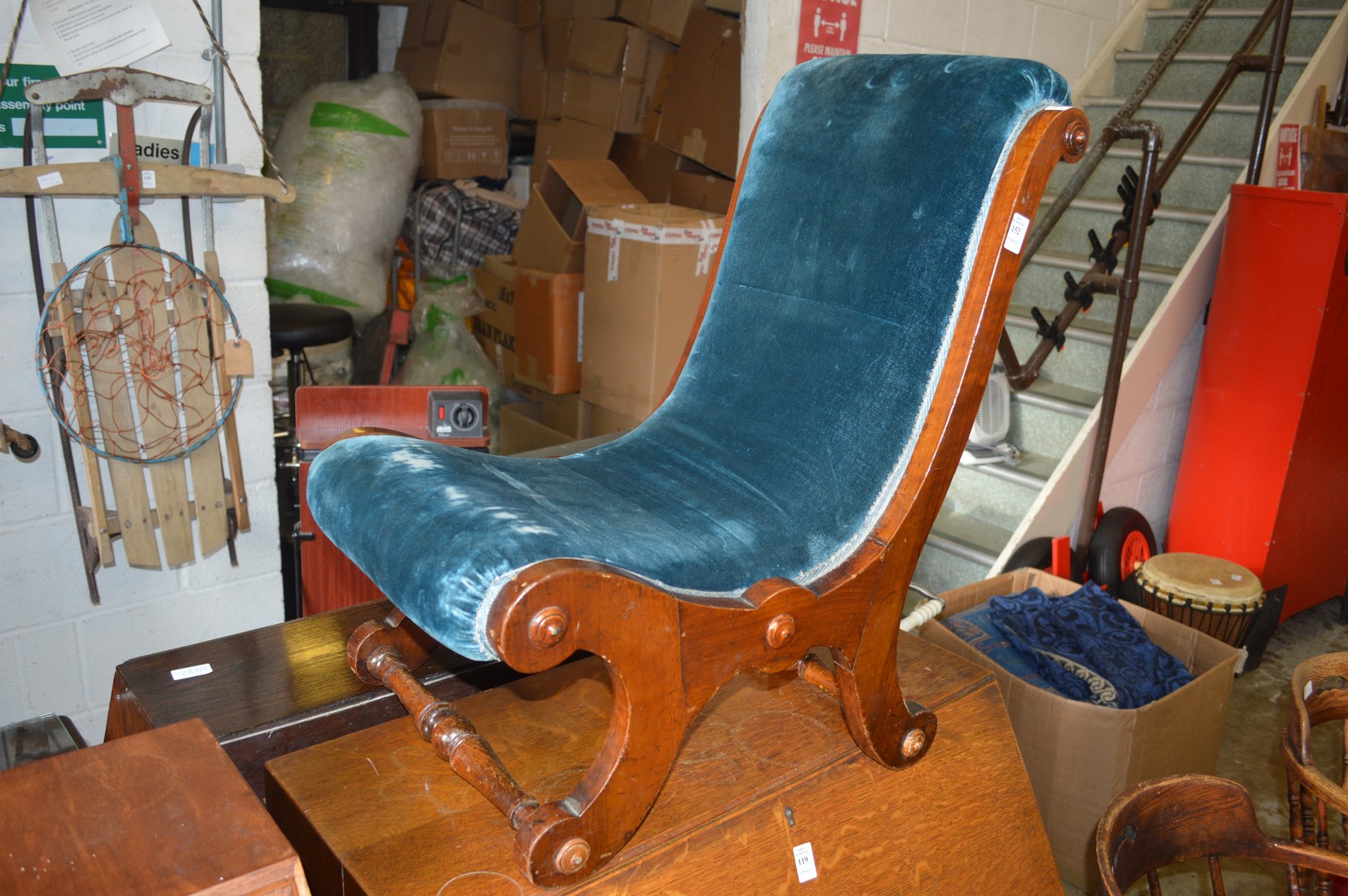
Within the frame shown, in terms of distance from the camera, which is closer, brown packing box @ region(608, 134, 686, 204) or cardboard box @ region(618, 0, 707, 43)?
cardboard box @ region(618, 0, 707, 43)

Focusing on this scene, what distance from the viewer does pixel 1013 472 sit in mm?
2799

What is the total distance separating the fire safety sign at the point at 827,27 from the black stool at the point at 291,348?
1.36 metres

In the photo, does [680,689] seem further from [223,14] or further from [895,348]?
[223,14]

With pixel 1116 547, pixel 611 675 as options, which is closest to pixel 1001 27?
pixel 1116 547

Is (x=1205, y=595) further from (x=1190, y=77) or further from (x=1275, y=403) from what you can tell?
(x=1190, y=77)

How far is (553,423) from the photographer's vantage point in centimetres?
336

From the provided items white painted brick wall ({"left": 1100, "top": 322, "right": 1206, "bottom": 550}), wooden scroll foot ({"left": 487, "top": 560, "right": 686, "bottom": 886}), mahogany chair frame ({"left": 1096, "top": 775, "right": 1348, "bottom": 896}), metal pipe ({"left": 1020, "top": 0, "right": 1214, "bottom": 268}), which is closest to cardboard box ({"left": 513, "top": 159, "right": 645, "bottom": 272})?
metal pipe ({"left": 1020, "top": 0, "right": 1214, "bottom": 268})

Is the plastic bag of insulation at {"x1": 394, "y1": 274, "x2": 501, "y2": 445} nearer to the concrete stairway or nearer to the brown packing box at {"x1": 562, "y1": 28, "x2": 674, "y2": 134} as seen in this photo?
the brown packing box at {"x1": 562, "y1": 28, "x2": 674, "y2": 134}

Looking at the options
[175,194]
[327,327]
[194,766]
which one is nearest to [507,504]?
[194,766]

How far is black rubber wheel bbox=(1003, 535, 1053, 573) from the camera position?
8.37ft

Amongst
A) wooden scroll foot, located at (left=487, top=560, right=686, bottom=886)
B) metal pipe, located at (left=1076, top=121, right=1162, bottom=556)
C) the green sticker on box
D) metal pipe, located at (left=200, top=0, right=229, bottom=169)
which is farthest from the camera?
metal pipe, located at (left=1076, top=121, right=1162, bottom=556)

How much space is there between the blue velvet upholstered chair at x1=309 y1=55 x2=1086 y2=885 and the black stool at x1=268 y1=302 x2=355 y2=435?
1.42m

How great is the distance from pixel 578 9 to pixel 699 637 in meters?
3.39

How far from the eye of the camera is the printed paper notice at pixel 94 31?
1.63 metres
